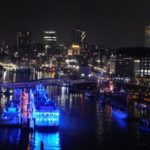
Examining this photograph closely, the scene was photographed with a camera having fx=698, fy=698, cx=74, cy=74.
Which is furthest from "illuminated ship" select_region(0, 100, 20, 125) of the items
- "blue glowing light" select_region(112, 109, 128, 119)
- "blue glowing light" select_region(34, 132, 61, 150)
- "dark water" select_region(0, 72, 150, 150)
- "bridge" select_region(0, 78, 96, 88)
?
"bridge" select_region(0, 78, 96, 88)

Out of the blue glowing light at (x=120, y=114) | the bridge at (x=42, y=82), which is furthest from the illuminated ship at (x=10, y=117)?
the bridge at (x=42, y=82)

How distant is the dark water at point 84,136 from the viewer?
2005 centimetres

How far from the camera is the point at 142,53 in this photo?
53750 mm

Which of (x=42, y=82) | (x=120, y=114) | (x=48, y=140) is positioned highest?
(x=42, y=82)

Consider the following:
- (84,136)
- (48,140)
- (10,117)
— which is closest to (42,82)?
(10,117)

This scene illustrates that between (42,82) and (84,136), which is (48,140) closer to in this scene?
(84,136)

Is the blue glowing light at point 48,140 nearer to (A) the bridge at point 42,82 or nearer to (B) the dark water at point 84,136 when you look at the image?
(B) the dark water at point 84,136

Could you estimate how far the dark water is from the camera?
2005 centimetres

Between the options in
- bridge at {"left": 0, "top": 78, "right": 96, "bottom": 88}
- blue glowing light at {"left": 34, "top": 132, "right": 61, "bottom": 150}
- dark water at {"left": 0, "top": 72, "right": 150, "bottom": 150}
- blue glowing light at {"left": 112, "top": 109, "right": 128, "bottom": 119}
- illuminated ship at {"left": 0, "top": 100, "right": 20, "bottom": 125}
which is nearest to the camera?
blue glowing light at {"left": 34, "top": 132, "right": 61, "bottom": 150}

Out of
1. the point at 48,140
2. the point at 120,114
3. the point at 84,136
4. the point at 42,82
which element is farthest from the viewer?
the point at 42,82

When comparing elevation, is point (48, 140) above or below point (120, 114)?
below

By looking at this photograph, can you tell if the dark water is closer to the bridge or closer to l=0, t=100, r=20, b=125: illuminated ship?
l=0, t=100, r=20, b=125: illuminated ship

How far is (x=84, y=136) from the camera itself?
853 inches

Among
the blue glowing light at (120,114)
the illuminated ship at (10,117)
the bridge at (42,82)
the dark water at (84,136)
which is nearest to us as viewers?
the dark water at (84,136)
